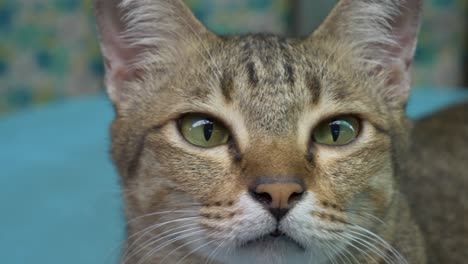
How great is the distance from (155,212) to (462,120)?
1.42 metres

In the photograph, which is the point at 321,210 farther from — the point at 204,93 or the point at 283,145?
the point at 204,93

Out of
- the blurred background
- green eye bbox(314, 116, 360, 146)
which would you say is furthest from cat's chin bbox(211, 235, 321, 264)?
the blurred background

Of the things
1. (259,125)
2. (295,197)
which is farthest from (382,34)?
(295,197)

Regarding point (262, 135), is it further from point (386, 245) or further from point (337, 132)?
point (386, 245)

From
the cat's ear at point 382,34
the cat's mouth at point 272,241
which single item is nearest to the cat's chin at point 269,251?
the cat's mouth at point 272,241

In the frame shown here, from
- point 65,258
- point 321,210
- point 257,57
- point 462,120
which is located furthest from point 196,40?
point 462,120

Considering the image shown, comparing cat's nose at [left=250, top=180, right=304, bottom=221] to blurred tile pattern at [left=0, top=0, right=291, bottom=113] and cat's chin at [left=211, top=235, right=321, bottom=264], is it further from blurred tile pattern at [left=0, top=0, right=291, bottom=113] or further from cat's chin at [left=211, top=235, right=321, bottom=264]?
blurred tile pattern at [left=0, top=0, right=291, bottom=113]

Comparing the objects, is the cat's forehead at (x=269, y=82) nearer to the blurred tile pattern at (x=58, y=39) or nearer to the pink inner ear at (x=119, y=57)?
the pink inner ear at (x=119, y=57)

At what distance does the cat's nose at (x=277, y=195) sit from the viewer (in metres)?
1.28

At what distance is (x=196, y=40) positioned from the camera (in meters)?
1.68

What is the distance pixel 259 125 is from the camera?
142 centimetres

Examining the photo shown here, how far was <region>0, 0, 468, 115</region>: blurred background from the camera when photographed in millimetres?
4277

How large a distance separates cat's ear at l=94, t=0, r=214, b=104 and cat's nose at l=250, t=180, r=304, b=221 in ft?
1.64

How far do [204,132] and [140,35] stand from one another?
0.37 meters
